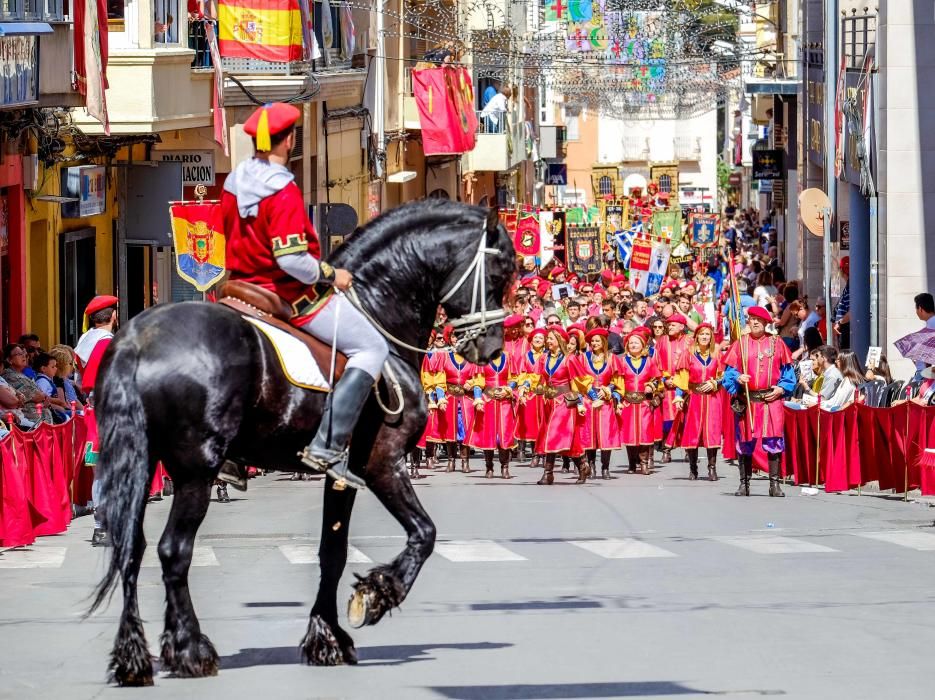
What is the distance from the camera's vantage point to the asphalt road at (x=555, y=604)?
8797 mm

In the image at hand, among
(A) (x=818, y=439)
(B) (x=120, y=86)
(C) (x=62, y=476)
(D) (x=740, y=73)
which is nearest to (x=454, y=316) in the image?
(C) (x=62, y=476)

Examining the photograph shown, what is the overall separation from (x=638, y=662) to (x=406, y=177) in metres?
37.3

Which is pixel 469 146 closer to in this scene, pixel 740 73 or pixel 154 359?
pixel 740 73

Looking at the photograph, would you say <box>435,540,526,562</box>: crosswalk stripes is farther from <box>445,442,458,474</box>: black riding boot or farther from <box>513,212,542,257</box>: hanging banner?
<box>513,212,542,257</box>: hanging banner

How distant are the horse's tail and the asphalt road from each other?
0.70 metres

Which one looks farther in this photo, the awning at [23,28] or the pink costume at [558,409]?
the pink costume at [558,409]

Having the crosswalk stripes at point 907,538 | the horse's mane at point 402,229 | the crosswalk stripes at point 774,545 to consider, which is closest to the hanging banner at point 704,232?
the crosswalk stripes at point 907,538

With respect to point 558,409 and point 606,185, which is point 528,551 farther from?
point 606,185

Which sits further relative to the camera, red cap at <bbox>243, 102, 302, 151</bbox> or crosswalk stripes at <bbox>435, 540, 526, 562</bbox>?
crosswalk stripes at <bbox>435, 540, 526, 562</bbox>

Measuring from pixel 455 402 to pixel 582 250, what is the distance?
27.2 m

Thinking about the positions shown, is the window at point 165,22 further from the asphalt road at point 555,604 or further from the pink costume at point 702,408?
the asphalt road at point 555,604

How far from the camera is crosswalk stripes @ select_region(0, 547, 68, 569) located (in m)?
14.4

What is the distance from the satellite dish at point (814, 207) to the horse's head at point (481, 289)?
842 inches

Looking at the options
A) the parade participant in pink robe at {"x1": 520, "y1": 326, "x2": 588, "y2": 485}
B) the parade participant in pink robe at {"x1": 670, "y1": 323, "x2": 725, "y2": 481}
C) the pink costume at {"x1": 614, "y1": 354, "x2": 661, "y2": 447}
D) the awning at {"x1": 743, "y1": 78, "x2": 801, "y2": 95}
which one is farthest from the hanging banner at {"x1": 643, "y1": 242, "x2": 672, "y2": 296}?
the parade participant in pink robe at {"x1": 520, "y1": 326, "x2": 588, "y2": 485}
